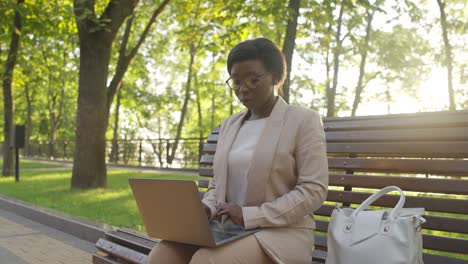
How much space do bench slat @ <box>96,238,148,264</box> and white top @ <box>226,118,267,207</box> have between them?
879 millimetres

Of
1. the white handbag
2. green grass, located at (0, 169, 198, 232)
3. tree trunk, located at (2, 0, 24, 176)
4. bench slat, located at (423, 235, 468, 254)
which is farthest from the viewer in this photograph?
tree trunk, located at (2, 0, 24, 176)

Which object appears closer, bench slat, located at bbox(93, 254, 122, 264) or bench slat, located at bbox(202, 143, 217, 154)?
bench slat, located at bbox(93, 254, 122, 264)

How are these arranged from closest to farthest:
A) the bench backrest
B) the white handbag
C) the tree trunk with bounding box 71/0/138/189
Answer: the white handbag
the bench backrest
the tree trunk with bounding box 71/0/138/189

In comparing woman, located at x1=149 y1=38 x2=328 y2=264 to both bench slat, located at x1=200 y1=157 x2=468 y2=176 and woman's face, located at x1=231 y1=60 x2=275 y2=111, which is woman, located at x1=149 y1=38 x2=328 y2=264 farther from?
bench slat, located at x1=200 y1=157 x2=468 y2=176

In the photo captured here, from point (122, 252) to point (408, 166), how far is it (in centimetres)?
206

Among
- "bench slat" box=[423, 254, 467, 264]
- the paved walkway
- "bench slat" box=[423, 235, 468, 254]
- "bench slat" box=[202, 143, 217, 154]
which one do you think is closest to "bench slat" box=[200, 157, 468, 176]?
"bench slat" box=[423, 235, 468, 254]

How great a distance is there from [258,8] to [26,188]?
265 inches

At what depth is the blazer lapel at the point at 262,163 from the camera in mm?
2830

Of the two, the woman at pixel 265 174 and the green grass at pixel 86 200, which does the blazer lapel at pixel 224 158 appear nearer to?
the woman at pixel 265 174

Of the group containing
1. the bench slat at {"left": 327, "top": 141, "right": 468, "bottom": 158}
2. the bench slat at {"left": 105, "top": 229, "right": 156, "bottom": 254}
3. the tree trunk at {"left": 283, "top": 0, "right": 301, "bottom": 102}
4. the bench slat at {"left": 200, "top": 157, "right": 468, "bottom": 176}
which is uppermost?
the tree trunk at {"left": 283, "top": 0, "right": 301, "bottom": 102}

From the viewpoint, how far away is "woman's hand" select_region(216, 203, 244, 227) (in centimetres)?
274

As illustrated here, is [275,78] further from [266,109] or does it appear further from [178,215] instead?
[178,215]

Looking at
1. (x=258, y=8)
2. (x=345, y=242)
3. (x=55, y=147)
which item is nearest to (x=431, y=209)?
(x=345, y=242)

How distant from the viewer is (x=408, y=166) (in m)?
3.13
